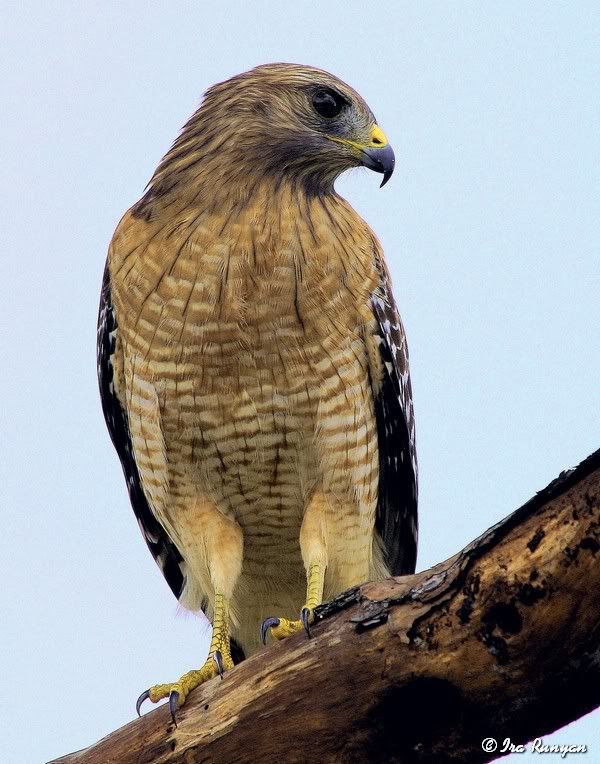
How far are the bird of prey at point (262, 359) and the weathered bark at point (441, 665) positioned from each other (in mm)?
849

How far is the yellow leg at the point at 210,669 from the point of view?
630 cm

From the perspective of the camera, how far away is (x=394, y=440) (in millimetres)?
7988

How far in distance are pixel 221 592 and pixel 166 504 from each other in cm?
68

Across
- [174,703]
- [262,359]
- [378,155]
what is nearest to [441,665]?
[174,703]

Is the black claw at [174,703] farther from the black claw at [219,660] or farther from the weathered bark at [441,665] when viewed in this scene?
the black claw at [219,660]

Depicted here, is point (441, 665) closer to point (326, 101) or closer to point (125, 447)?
point (125, 447)

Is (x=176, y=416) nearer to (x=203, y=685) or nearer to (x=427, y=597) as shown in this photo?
(x=203, y=685)

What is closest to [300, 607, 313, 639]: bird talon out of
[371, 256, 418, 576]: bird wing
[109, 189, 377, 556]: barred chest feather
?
[109, 189, 377, 556]: barred chest feather

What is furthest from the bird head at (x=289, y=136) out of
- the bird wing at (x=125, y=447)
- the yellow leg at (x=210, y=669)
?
the yellow leg at (x=210, y=669)

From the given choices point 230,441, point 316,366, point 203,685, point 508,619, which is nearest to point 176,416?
point 230,441

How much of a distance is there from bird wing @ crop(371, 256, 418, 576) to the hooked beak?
0.58 m

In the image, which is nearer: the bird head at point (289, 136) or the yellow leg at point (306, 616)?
the yellow leg at point (306, 616)

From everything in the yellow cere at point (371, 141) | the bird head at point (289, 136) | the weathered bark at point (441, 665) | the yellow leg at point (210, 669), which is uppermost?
the bird head at point (289, 136)

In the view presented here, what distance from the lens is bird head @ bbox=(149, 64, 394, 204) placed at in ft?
25.3
